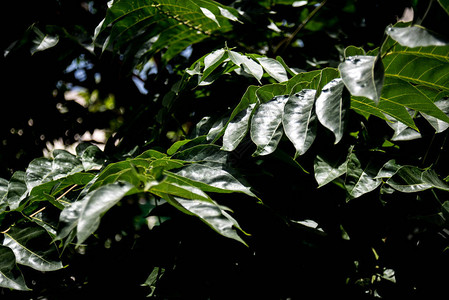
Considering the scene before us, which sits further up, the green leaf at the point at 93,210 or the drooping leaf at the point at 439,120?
the green leaf at the point at 93,210

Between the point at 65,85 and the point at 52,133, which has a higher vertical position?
the point at 65,85

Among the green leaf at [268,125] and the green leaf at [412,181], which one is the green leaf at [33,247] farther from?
the green leaf at [412,181]

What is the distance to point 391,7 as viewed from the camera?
164 cm

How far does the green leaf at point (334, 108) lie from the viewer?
27.8 inches

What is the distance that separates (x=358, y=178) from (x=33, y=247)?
852 mm

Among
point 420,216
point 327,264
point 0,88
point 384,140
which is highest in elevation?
point 0,88

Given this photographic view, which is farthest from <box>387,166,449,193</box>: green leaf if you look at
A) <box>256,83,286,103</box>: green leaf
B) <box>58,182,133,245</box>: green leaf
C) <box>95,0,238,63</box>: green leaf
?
<box>95,0,238,63</box>: green leaf

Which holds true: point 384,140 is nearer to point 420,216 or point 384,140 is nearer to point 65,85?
point 420,216

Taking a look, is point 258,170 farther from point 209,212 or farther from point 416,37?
point 416,37

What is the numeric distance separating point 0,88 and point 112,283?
119 centimetres

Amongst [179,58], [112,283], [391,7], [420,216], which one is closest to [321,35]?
[391,7]

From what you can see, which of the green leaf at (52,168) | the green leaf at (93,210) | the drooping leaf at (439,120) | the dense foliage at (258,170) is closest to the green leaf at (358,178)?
the dense foliage at (258,170)

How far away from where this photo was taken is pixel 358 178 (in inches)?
34.7

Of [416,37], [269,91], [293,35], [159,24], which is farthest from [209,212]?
[293,35]
